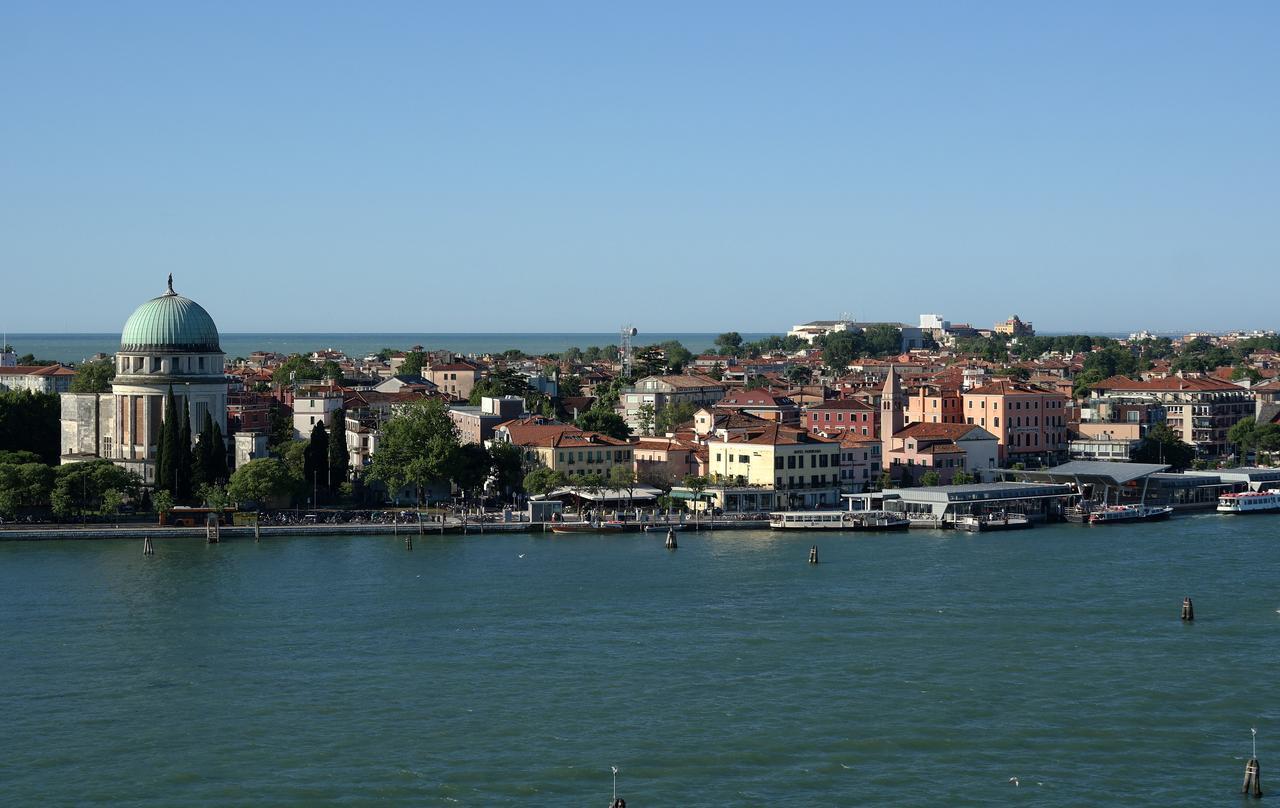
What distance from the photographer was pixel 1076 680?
2089 centimetres

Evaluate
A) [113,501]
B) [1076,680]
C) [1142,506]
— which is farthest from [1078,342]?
[1076,680]

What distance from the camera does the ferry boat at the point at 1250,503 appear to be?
4150 cm

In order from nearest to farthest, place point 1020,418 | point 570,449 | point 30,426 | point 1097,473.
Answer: point 570,449 → point 1097,473 → point 30,426 → point 1020,418

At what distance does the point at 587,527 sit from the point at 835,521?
5342 mm

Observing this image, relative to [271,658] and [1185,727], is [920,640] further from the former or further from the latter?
[271,658]

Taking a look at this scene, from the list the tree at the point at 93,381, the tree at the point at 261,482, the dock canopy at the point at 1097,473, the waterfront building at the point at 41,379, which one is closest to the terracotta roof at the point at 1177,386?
the dock canopy at the point at 1097,473

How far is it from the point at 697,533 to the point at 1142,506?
11226mm

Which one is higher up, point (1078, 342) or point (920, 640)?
point (1078, 342)

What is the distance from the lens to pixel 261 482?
3731 cm

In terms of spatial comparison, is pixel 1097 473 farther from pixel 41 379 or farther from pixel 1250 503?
pixel 41 379

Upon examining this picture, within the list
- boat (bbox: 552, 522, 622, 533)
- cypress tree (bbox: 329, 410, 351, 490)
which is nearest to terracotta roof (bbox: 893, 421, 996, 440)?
boat (bbox: 552, 522, 622, 533)

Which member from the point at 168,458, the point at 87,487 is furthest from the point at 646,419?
the point at 87,487

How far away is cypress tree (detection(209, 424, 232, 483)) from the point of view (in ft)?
126

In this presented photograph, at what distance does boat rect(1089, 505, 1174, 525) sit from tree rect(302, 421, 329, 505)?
17.5m
